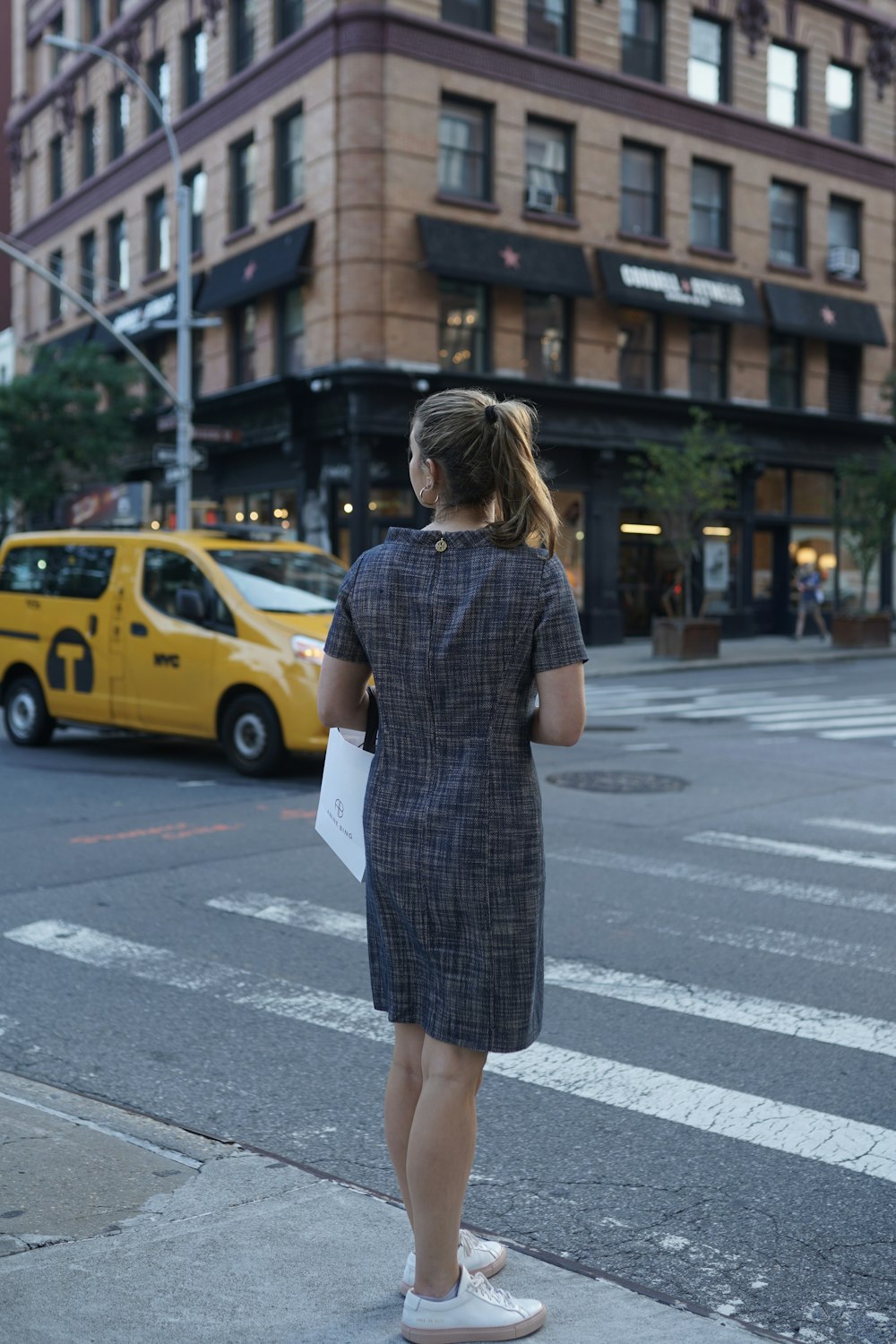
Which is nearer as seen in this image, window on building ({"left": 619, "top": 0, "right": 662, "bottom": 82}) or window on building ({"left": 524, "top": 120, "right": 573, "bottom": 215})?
window on building ({"left": 524, "top": 120, "right": 573, "bottom": 215})

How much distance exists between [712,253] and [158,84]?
14.0 meters

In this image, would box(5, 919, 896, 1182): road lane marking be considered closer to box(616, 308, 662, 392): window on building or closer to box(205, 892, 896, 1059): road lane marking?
box(205, 892, 896, 1059): road lane marking

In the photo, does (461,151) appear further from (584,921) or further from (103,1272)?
(103,1272)

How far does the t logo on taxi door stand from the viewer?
41.7 feet

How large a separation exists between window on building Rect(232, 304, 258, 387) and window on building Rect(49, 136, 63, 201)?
41.4 feet

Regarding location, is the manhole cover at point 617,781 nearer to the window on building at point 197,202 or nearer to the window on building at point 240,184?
the window on building at point 240,184

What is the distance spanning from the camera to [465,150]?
27875 mm

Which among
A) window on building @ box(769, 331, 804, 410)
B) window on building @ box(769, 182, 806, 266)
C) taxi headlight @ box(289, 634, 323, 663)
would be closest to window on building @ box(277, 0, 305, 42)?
window on building @ box(769, 182, 806, 266)

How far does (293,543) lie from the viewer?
12852 millimetres

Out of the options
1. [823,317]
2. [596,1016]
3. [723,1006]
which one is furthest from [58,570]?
[823,317]

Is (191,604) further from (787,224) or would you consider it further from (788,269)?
(787,224)

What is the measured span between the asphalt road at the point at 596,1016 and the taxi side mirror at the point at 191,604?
1.68 metres

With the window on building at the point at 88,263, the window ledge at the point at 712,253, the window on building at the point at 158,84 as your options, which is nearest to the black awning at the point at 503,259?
the window ledge at the point at 712,253

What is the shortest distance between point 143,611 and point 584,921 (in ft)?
21.5
